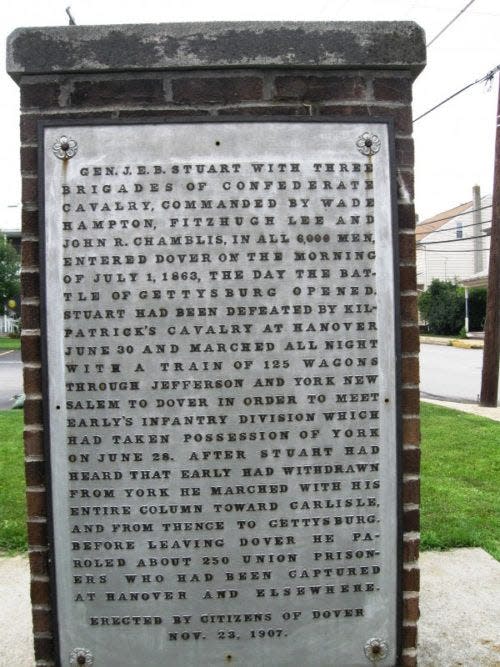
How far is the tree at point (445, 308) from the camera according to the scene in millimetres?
34688

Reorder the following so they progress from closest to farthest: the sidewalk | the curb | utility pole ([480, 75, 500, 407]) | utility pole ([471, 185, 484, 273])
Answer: the sidewalk, utility pole ([480, 75, 500, 407]), the curb, utility pole ([471, 185, 484, 273])

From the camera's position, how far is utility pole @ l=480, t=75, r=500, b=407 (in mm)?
10406

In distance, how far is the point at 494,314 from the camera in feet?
35.0

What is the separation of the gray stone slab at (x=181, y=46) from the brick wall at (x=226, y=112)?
41 mm

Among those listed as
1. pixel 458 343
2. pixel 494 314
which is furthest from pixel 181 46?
pixel 458 343

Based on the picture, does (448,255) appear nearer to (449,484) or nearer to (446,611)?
(449,484)

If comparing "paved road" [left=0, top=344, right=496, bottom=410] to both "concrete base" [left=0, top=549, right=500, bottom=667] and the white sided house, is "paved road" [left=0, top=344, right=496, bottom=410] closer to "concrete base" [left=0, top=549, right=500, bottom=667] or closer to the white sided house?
"concrete base" [left=0, top=549, right=500, bottom=667]

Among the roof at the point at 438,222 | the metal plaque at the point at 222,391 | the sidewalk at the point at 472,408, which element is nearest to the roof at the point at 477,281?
the roof at the point at 438,222

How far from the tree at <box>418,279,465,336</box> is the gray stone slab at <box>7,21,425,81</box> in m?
33.8

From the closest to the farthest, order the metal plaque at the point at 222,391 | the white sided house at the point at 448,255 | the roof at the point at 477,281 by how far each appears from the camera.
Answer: the metal plaque at the point at 222,391 < the roof at the point at 477,281 < the white sided house at the point at 448,255

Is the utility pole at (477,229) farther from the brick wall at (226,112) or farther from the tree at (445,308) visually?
the brick wall at (226,112)

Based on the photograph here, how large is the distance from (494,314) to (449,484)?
6041 millimetres

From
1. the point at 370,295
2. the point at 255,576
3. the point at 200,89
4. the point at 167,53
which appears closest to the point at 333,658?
the point at 255,576

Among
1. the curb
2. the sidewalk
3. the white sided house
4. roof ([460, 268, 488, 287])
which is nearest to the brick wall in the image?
the sidewalk
